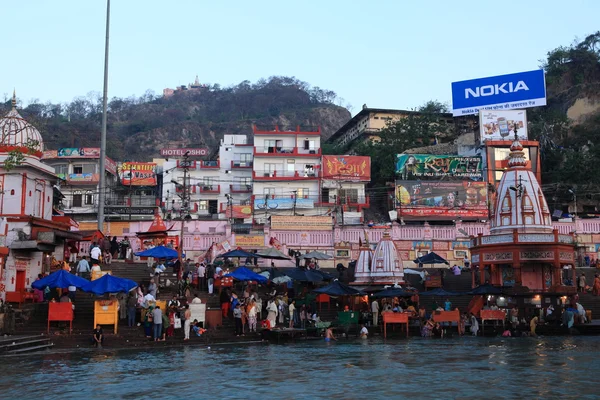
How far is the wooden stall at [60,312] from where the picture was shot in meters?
24.8

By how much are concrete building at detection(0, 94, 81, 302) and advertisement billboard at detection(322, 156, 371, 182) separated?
119 feet

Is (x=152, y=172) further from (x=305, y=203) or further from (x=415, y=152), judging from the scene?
(x=415, y=152)

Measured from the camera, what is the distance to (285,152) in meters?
70.1

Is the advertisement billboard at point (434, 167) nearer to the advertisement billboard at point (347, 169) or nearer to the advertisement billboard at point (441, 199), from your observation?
the advertisement billboard at point (347, 169)

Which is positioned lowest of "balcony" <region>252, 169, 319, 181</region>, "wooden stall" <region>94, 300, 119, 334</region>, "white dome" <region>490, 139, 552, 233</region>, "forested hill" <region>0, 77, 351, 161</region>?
Result: "wooden stall" <region>94, 300, 119, 334</region>

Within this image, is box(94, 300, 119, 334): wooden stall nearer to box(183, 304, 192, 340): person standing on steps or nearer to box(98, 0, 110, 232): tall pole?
box(183, 304, 192, 340): person standing on steps

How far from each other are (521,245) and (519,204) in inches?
103

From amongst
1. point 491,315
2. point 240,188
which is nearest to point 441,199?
point 240,188

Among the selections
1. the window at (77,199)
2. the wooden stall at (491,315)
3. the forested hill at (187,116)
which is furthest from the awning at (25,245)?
the forested hill at (187,116)

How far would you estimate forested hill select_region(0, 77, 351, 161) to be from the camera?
356 ft

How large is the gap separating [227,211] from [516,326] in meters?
36.1

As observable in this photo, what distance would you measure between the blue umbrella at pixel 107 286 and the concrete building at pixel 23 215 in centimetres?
515

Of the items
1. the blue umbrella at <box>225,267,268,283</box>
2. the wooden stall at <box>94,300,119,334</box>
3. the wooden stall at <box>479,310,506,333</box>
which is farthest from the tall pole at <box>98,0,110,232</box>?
the wooden stall at <box>479,310,506,333</box>

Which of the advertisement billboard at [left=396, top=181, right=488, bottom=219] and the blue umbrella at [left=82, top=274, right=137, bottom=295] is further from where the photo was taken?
the advertisement billboard at [left=396, top=181, right=488, bottom=219]
